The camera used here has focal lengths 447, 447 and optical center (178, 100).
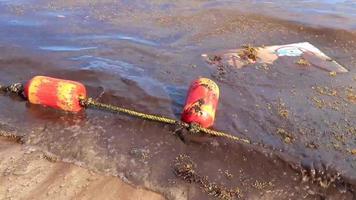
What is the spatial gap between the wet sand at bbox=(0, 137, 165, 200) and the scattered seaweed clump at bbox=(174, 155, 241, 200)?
1.21 ft

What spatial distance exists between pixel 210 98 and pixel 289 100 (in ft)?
4.54

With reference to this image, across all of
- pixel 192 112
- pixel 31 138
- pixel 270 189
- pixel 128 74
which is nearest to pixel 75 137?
pixel 31 138

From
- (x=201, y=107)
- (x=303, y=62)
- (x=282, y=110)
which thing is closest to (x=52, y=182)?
(x=201, y=107)

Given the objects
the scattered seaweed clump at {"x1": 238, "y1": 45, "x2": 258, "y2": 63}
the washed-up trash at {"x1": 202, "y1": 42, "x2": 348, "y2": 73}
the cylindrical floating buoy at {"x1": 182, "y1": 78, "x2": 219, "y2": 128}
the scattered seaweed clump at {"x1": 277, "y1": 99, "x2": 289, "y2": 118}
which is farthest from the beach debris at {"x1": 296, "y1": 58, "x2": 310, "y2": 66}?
the cylindrical floating buoy at {"x1": 182, "y1": 78, "x2": 219, "y2": 128}

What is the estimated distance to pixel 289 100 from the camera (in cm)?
560

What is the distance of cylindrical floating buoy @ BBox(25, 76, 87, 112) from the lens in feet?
15.9

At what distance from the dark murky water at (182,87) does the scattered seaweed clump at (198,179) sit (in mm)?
62

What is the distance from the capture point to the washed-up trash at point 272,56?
21.6 ft

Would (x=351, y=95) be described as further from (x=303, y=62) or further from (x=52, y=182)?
(x=52, y=182)

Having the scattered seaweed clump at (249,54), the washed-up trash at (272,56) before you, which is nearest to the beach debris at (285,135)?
the washed-up trash at (272,56)

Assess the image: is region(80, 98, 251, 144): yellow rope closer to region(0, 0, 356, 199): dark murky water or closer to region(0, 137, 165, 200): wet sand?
region(0, 0, 356, 199): dark murky water

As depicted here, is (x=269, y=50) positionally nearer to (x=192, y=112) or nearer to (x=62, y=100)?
(x=192, y=112)

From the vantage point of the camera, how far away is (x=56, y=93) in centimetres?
483

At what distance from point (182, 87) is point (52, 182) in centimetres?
233
